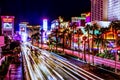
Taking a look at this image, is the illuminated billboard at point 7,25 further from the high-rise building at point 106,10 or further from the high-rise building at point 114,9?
the high-rise building at point 114,9

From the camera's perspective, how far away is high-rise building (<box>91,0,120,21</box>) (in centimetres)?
12675

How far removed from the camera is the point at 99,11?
146625 millimetres

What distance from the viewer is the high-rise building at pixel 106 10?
12675 cm

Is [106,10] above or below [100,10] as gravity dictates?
below

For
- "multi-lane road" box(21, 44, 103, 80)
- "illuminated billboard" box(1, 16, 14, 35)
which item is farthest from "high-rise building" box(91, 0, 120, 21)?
"multi-lane road" box(21, 44, 103, 80)

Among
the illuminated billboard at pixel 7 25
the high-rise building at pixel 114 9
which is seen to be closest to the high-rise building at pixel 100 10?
the high-rise building at pixel 114 9

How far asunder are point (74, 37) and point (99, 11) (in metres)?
23.9

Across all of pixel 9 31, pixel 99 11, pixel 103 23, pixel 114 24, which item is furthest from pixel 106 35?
pixel 9 31

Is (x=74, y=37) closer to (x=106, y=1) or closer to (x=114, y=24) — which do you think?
(x=106, y=1)

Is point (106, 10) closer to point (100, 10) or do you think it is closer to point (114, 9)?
point (100, 10)

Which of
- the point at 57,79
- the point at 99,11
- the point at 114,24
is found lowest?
the point at 57,79

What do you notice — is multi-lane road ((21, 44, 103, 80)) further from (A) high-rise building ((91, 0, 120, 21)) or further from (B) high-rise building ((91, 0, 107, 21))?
(B) high-rise building ((91, 0, 107, 21))

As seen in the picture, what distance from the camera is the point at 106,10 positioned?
142875mm

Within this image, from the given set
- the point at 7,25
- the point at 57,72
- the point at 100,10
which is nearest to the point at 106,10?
the point at 100,10
